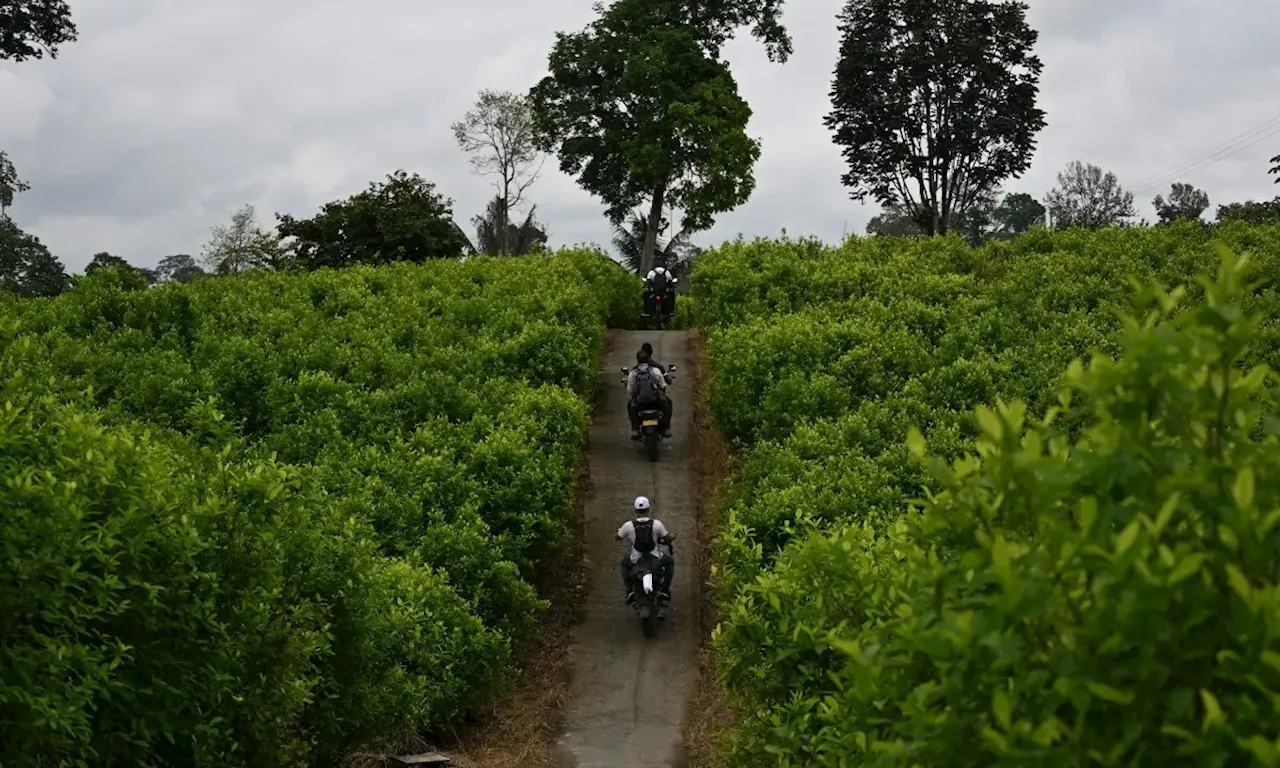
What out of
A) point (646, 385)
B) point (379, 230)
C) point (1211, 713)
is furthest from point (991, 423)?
point (379, 230)

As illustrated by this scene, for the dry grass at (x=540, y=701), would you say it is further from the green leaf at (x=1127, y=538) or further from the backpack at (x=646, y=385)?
the green leaf at (x=1127, y=538)

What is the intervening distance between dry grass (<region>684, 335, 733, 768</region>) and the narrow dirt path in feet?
0.32

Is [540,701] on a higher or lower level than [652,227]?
lower

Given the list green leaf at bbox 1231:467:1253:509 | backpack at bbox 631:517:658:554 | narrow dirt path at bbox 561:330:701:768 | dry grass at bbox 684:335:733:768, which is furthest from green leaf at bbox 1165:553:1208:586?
backpack at bbox 631:517:658:554

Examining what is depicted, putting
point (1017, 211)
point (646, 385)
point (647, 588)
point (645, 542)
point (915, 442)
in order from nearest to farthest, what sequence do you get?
point (915, 442)
point (647, 588)
point (645, 542)
point (646, 385)
point (1017, 211)

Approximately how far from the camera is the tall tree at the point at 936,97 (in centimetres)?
3512

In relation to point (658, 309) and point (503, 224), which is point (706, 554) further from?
point (503, 224)

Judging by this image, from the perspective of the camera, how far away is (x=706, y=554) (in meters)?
13.6

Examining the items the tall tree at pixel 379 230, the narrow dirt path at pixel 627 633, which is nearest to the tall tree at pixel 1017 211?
the tall tree at pixel 379 230

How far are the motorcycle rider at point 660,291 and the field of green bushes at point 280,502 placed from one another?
1.74 m

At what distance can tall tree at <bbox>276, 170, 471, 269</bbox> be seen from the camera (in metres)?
33.2

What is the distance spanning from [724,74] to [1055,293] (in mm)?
21630

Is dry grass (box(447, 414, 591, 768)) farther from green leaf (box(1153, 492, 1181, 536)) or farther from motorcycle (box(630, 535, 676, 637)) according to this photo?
green leaf (box(1153, 492, 1181, 536))

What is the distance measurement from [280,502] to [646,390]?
9.33 m
